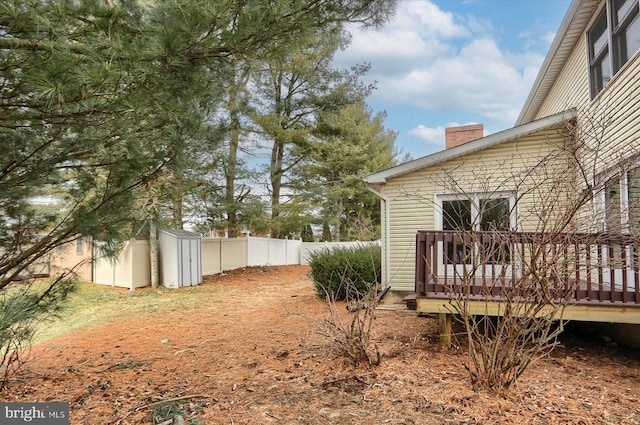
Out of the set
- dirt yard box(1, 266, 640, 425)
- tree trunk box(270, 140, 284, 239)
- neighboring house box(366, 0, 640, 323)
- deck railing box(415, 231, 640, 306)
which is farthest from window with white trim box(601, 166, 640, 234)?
tree trunk box(270, 140, 284, 239)

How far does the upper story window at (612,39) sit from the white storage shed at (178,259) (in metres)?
10.6

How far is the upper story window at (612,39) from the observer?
4.86 meters

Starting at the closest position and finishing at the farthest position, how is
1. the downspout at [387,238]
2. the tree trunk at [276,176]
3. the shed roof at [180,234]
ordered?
the downspout at [387,238] < the shed roof at [180,234] < the tree trunk at [276,176]

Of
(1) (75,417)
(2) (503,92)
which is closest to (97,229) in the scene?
(1) (75,417)

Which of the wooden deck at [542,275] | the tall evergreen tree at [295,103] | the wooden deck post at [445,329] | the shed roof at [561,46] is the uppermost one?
the tall evergreen tree at [295,103]

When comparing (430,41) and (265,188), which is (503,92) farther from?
(265,188)

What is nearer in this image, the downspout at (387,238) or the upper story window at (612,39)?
the upper story window at (612,39)

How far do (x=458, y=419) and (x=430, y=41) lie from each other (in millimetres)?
12425

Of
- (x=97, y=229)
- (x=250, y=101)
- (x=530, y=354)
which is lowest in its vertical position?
(x=530, y=354)

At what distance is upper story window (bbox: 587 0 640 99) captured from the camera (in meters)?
4.86

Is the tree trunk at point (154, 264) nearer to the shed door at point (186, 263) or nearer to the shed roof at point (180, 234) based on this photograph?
the shed roof at point (180, 234)

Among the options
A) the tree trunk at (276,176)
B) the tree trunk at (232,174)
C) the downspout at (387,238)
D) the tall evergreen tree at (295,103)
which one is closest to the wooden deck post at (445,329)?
the downspout at (387,238)

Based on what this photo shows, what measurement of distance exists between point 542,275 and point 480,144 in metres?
4.56

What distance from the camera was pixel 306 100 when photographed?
56.4 ft
